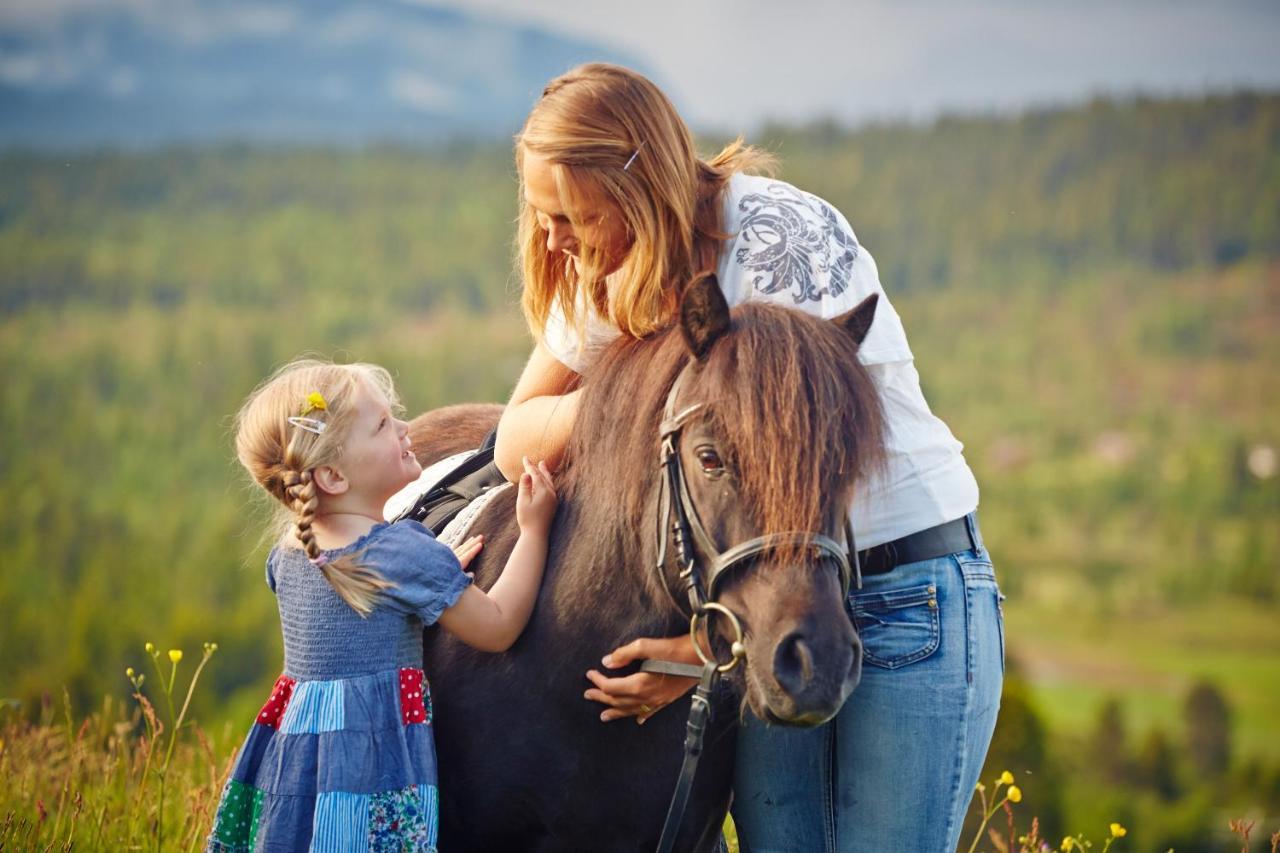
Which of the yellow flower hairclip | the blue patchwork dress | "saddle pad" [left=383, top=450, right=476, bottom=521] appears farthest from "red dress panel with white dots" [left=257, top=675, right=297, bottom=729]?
"saddle pad" [left=383, top=450, right=476, bottom=521]

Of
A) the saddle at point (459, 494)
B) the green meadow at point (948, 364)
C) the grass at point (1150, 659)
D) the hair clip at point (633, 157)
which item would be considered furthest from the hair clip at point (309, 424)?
the grass at point (1150, 659)

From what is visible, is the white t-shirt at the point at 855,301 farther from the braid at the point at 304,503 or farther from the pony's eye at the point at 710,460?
the braid at the point at 304,503

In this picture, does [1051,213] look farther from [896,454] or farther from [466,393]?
[896,454]

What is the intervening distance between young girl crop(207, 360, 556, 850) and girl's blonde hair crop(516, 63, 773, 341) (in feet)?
1.82

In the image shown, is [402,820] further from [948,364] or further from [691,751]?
[948,364]

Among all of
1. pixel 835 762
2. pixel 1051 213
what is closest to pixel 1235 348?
pixel 1051 213

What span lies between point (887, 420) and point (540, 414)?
2.67 ft

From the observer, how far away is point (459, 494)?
3.42m

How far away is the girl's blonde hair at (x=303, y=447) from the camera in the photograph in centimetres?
266

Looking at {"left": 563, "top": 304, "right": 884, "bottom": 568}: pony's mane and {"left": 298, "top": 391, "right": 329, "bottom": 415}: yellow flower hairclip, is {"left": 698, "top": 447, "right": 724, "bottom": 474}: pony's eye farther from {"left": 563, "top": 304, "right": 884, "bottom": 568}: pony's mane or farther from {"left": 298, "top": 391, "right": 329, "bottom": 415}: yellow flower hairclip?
{"left": 298, "top": 391, "right": 329, "bottom": 415}: yellow flower hairclip

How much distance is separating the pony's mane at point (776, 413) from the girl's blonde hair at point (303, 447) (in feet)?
1.97

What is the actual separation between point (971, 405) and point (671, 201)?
56.6m

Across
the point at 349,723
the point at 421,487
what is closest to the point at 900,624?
the point at 349,723

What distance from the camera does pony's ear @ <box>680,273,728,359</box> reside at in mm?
2397
